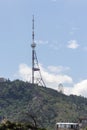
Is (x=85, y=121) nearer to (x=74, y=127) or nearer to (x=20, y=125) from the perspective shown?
(x=74, y=127)

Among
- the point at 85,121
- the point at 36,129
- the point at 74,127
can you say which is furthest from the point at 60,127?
the point at 36,129

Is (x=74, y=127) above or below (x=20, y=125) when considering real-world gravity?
above

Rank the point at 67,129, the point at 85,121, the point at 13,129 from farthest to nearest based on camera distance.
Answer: the point at 85,121 < the point at 67,129 < the point at 13,129

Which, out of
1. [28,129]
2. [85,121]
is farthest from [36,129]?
[85,121]

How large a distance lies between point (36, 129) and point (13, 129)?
82.4 inches

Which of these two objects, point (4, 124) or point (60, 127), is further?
point (60, 127)

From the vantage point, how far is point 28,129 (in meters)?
47.1

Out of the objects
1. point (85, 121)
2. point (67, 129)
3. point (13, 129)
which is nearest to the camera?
point (13, 129)

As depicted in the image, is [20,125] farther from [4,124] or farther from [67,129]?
[67,129]

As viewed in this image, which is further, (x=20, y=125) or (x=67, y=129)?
(x=67, y=129)

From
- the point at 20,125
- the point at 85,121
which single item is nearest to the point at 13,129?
the point at 20,125

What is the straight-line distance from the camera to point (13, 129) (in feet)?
153

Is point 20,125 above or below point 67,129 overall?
below

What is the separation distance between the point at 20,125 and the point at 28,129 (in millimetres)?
784
